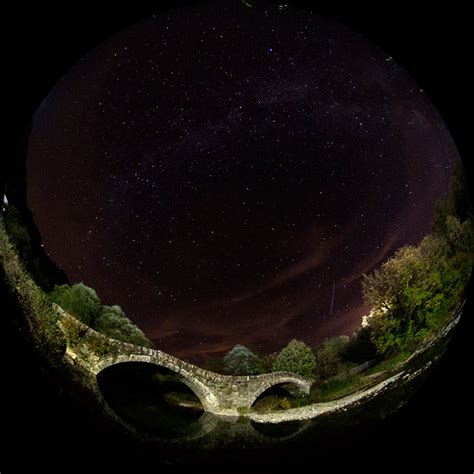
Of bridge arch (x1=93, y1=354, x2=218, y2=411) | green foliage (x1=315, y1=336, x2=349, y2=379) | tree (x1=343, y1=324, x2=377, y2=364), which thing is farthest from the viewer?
bridge arch (x1=93, y1=354, x2=218, y2=411)

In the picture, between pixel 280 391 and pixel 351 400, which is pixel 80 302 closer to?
pixel 280 391

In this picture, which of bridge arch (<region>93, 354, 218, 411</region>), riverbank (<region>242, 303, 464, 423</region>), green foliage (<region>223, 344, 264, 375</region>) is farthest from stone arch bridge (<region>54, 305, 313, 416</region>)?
riverbank (<region>242, 303, 464, 423</region>)

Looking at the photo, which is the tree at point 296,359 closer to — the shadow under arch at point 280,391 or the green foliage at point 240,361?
the shadow under arch at point 280,391

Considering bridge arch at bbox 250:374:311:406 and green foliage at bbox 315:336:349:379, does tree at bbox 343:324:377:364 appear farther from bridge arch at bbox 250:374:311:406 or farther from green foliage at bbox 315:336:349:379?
bridge arch at bbox 250:374:311:406

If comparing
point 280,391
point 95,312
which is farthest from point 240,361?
point 95,312

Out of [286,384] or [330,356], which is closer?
[286,384]

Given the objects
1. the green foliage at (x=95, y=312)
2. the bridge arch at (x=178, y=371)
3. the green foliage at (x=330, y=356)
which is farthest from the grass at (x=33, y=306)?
the green foliage at (x=330, y=356)
